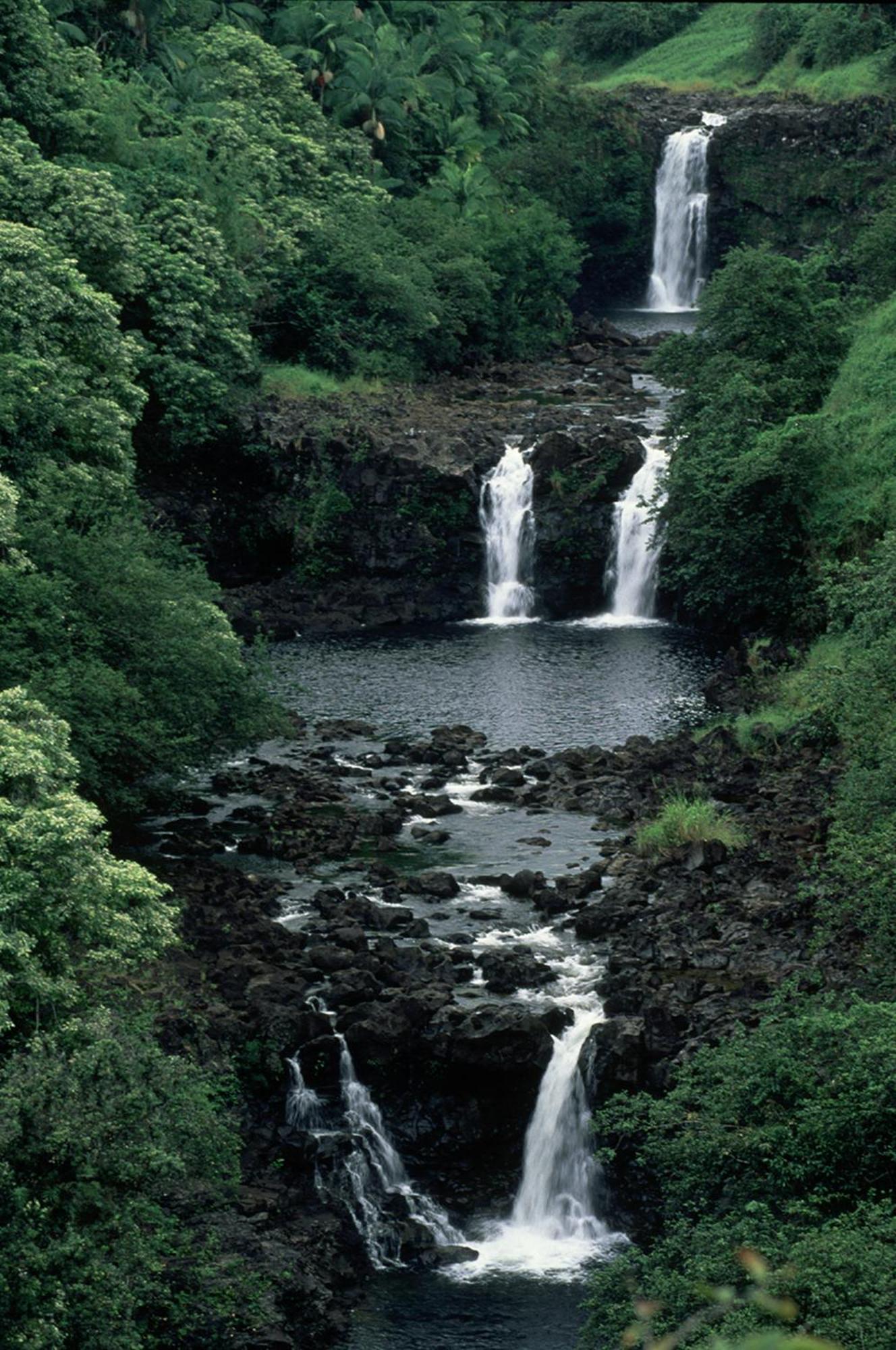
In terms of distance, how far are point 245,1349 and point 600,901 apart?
12.1 metres

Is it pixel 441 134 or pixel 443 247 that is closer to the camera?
pixel 443 247

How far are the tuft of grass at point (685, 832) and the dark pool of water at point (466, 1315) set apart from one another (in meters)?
11.4

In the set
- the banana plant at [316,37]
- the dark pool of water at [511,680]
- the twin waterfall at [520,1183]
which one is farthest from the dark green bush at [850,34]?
the twin waterfall at [520,1183]

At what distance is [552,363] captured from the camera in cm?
7056

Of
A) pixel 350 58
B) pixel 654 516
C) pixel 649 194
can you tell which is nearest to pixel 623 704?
pixel 654 516

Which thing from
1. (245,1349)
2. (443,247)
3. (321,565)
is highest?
(443,247)

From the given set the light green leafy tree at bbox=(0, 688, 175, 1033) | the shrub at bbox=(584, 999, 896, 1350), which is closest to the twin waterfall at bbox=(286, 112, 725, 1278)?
the shrub at bbox=(584, 999, 896, 1350)

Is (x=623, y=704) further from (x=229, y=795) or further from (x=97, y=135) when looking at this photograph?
(x=97, y=135)

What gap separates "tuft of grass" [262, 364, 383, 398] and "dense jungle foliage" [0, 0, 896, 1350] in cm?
32

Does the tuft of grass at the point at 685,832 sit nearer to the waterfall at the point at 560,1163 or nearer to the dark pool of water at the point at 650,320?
the waterfall at the point at 560,1163

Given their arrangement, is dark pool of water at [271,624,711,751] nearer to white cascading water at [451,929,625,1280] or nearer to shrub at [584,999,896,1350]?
white cascading water at [451,929,625,1280]

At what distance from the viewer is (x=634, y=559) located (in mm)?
55562

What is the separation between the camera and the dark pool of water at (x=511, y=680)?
4512 centimetres

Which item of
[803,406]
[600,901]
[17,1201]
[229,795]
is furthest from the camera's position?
[803,406]
